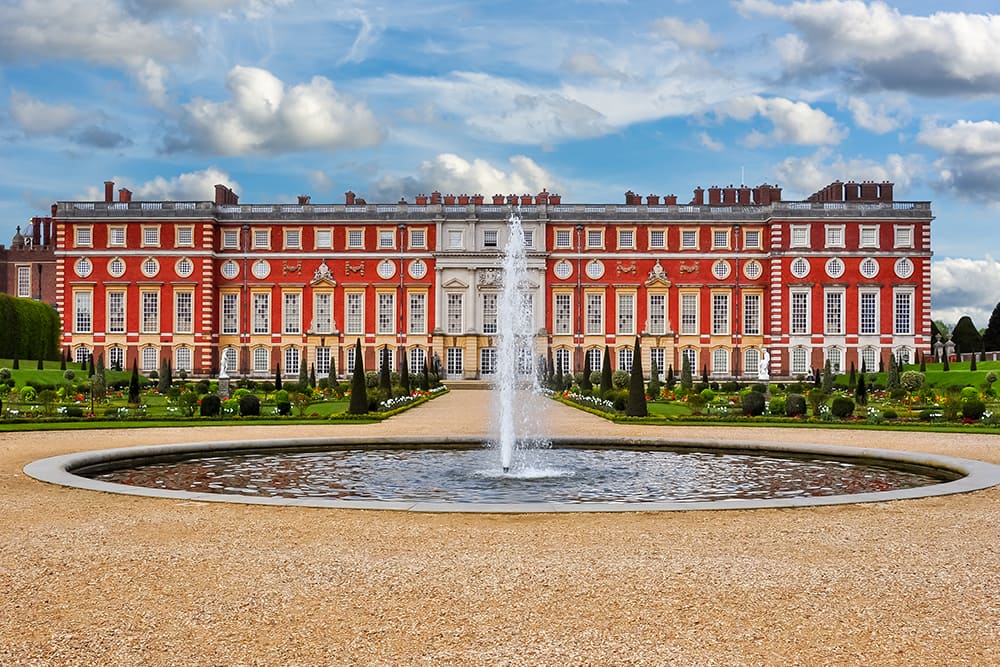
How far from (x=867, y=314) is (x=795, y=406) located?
27322 mm

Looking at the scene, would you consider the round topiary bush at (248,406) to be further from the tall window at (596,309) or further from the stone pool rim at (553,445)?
the tall window at (596,309)

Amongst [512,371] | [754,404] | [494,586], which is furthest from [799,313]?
[494,586]

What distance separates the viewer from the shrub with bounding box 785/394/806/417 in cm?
2067

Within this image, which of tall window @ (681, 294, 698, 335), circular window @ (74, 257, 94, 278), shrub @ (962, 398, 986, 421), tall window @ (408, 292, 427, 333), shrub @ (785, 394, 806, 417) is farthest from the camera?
tall window @ (408, 292, 427, 333)

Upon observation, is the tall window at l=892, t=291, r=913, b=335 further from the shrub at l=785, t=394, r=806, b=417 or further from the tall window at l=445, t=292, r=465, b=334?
the shrub at l=785, t=394, r=806, b=417

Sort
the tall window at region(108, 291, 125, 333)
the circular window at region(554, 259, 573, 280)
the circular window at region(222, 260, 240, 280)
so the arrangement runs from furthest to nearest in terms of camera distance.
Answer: the circular window at region(222, 260, 240, 280), the circular window at region(554, 259, 573, 280), the tall window at region(108, 291, 125, 333)

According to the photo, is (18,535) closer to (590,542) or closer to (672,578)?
(590,542)

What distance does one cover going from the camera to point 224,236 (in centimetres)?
4731

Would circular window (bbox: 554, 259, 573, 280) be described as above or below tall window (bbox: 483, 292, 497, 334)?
above

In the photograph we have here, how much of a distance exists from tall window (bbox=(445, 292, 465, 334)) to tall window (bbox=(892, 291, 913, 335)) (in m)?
20.0

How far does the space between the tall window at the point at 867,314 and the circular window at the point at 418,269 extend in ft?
66.7

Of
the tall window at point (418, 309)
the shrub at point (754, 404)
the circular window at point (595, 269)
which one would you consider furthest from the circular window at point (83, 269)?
the shrub at point (754, 404)

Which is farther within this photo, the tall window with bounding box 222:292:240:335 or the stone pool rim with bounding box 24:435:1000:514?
the tall window with bounding box 222:292:240:335

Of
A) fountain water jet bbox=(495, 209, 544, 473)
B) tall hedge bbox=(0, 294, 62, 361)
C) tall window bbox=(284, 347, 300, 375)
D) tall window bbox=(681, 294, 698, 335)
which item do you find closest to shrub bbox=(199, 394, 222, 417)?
fountain water jet bbox=(495, 209, 544, 473)
